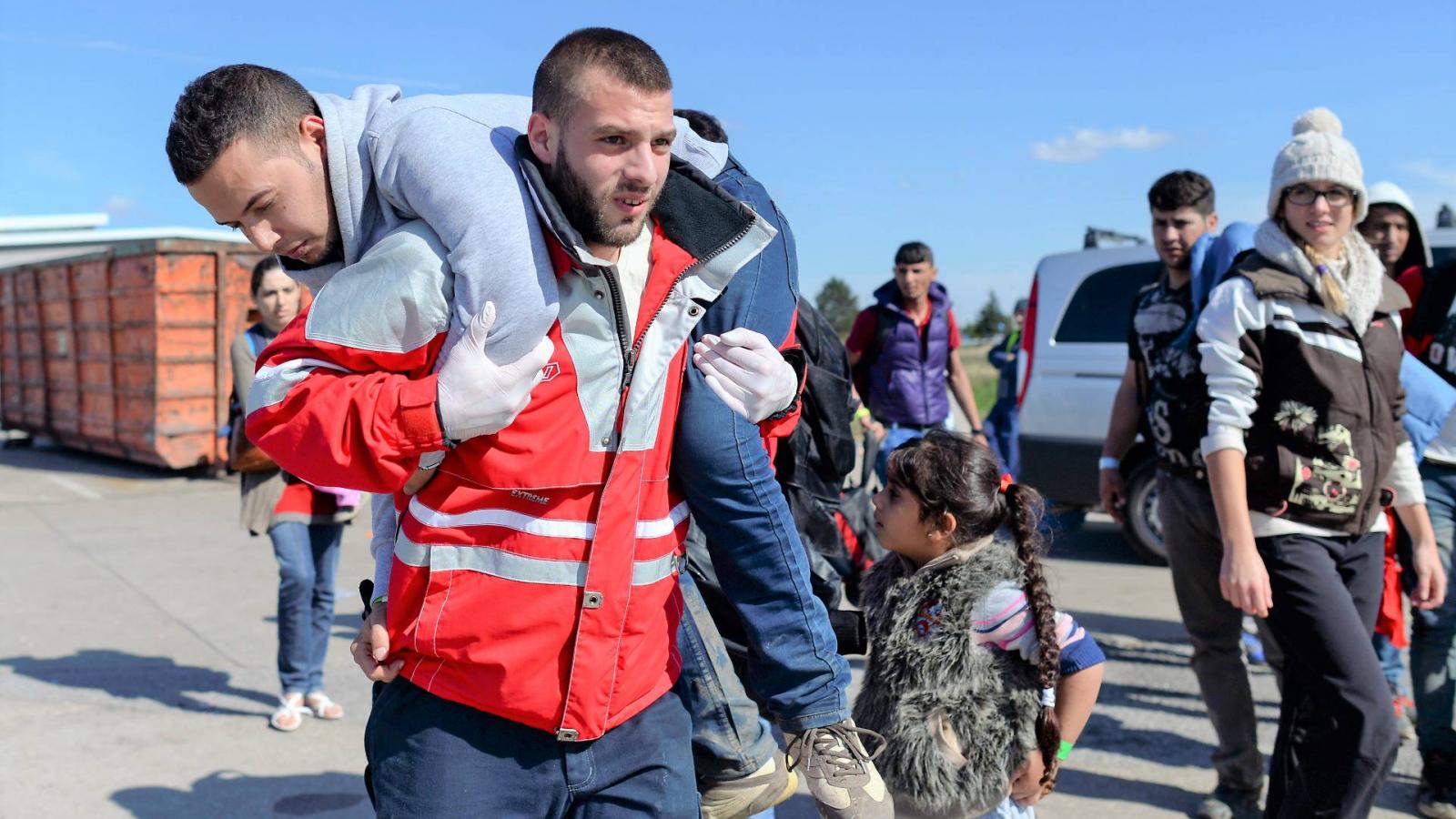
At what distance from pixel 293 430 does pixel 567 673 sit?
0.54 m

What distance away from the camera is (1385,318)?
3320 millimetres

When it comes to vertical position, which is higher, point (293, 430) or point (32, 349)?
point (293, 430)

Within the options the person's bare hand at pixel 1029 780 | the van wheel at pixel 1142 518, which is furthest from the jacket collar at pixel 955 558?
the van wheel at pixel 1142 518

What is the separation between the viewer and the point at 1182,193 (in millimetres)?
4531

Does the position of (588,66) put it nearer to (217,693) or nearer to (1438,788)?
(1438,788)

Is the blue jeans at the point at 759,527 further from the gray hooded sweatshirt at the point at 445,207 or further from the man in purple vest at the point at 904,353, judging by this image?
the man in purple vest at the point at 904,353

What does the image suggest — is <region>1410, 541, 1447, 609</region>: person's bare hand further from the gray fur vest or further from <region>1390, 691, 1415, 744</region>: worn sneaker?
the gray fur vest

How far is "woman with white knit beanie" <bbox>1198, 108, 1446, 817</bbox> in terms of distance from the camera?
3.08 m

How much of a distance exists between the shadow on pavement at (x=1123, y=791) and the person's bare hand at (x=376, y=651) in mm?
2901

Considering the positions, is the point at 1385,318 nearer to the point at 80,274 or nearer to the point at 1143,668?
the point at 1143,668

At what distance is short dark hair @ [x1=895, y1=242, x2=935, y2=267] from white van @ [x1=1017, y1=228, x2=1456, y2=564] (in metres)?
1.31

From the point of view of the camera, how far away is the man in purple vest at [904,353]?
286 inches

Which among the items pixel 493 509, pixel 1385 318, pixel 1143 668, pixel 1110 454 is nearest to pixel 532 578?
pixel 493 509

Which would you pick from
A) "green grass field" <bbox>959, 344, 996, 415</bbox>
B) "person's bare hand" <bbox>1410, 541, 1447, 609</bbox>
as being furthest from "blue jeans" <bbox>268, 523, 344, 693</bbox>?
"green grass field" <bbox>959, 344, 996, 415</bbox>
